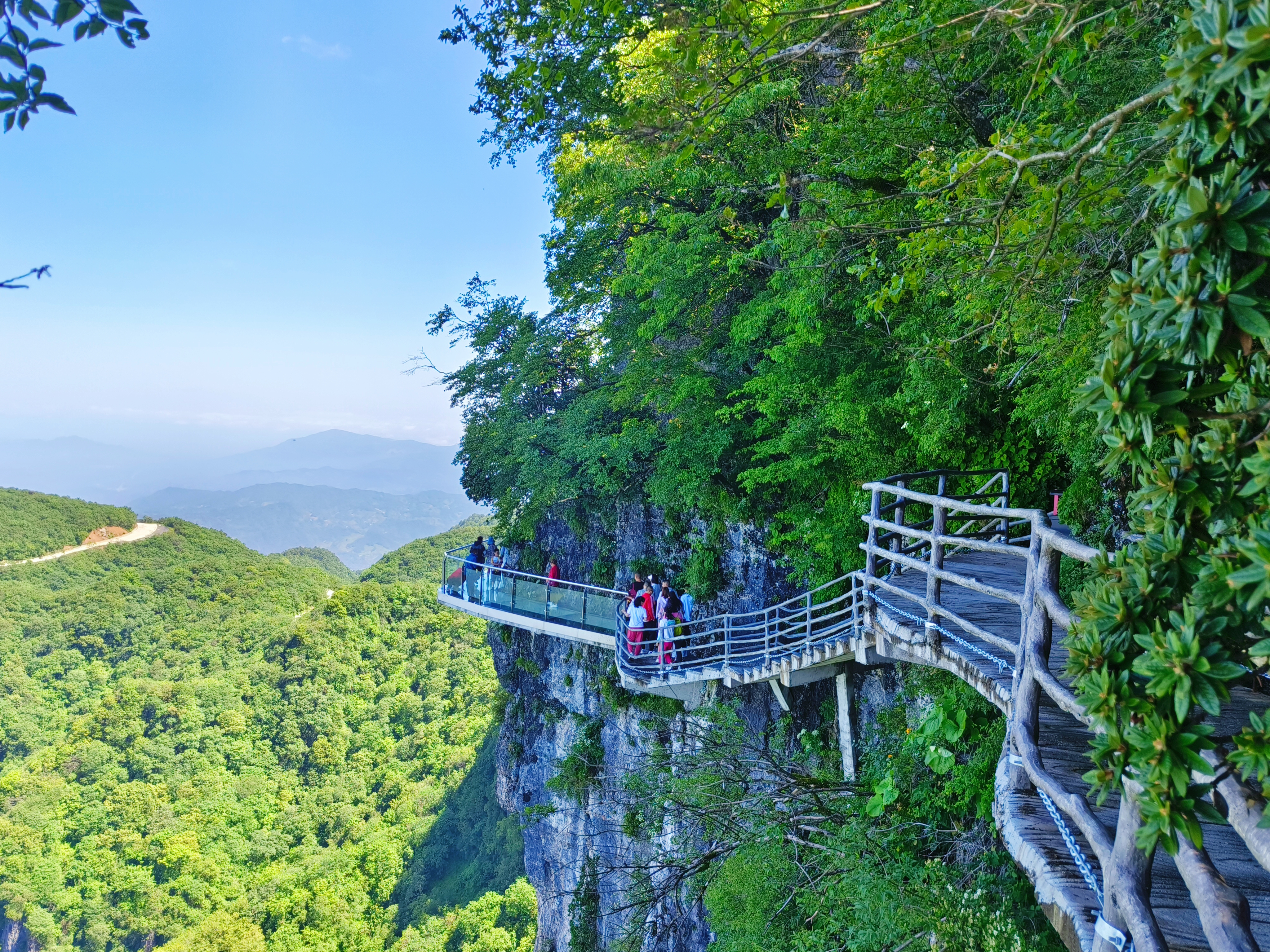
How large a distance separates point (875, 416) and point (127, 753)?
159 feet

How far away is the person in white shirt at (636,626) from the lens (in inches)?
415

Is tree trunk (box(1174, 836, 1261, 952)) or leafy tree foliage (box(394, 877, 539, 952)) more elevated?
tree trunk (box(1174, 836, 1261, 952))

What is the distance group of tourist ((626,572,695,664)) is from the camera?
402 inches

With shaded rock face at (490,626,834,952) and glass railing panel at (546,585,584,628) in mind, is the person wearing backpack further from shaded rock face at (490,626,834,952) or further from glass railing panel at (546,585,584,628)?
shaded rock face at (490,626,834,952)

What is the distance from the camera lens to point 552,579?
1257 cm

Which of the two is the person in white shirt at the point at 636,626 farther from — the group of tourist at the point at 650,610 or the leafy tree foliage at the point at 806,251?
the leafy tree foliage at the point at 806,251

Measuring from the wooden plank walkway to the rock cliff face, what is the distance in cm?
492

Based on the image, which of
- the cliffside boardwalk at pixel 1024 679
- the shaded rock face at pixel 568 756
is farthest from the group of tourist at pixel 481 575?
the cliffside boardwalk at pixel 1024 679

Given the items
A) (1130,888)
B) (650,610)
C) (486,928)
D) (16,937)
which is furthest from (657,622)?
(16,937)

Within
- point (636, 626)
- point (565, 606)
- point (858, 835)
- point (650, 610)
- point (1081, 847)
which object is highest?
Result: point (565, 606)

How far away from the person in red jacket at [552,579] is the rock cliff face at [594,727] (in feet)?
4.63

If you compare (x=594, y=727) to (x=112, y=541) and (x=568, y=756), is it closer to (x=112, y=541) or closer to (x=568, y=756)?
(x=568, y=756)

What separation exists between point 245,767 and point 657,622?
40503 millimetres

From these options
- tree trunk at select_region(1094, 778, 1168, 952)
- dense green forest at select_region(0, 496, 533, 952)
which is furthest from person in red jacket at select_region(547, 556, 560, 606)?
tree trunk at select_region(1094, 778, 1168, 952)
